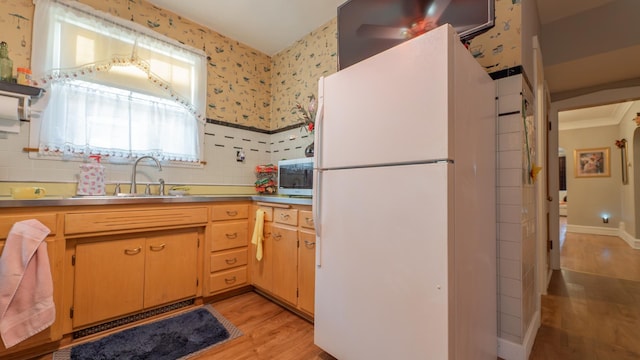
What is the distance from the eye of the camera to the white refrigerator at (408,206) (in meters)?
1.00

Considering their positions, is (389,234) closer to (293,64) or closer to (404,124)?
(404,124)

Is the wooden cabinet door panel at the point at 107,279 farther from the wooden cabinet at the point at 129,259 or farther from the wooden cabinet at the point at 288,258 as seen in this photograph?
the wooden cabinet at the point at 288,258

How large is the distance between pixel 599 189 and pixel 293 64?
7.05m

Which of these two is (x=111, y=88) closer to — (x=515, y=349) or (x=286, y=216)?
(x=286, y=216)

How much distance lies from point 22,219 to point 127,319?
0.91 metres

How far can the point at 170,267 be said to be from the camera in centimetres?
200

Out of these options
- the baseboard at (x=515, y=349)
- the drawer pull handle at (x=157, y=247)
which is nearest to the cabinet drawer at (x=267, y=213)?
the drawer pull handle at (x=157, y=247)

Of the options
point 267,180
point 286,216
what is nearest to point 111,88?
point 267,180

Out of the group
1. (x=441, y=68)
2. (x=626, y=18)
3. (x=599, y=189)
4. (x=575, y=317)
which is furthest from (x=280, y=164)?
(x=599, y=189)

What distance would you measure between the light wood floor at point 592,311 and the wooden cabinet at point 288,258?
1424 mm

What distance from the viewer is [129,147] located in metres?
2.21

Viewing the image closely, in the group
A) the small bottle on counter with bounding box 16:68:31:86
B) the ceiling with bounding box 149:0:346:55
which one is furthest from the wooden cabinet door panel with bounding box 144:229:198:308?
the ceiling with bounding box 149:0:346:55

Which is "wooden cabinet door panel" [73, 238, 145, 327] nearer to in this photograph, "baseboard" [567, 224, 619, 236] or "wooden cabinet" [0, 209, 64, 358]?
"wooden cabinet" [0, 209, 64, 358]

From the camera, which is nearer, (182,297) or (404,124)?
(404,124)
